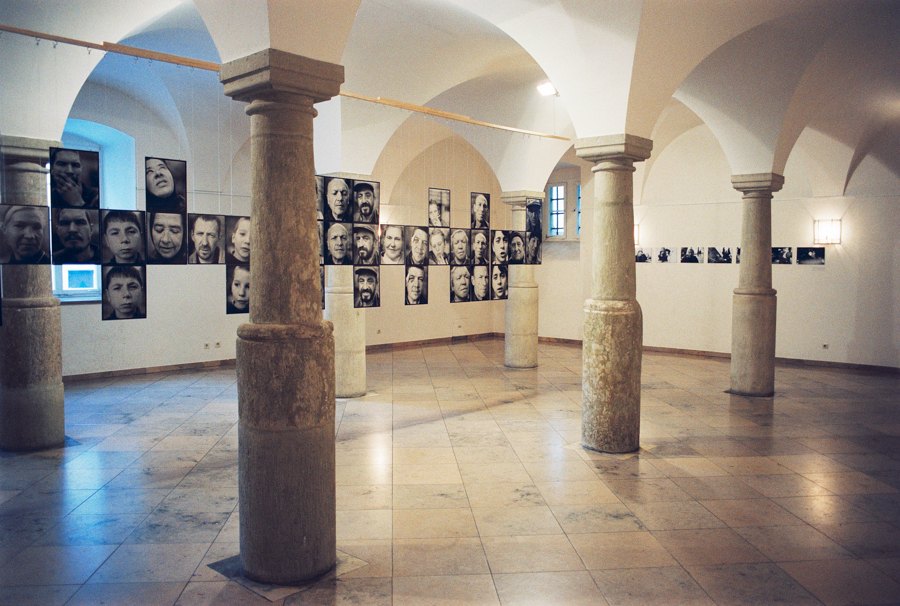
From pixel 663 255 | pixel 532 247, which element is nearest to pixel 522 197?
pixel 532 247

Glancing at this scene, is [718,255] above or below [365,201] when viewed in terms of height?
below

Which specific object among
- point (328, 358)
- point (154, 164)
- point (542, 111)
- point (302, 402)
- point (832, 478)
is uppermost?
point (542, 111)

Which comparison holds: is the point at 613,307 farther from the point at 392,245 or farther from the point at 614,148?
the point at 392,245

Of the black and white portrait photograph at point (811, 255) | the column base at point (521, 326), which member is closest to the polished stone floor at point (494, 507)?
the column base at point (521, 326)

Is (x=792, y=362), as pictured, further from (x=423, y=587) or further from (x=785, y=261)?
(x=423, y=587)

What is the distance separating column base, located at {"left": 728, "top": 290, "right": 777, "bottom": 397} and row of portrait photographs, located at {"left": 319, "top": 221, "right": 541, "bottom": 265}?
→ 3.73 meters

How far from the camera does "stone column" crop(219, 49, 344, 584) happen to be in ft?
14.1

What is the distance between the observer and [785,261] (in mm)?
13906

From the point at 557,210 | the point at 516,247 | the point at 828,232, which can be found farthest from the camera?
the point at 557,210

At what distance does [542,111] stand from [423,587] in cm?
1021

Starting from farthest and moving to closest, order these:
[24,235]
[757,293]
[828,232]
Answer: [828,232]
[757,293]
[24,235]

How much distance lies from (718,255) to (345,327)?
8.99 m

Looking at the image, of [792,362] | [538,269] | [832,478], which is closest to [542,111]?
[538,269]

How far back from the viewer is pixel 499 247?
38.3ft
